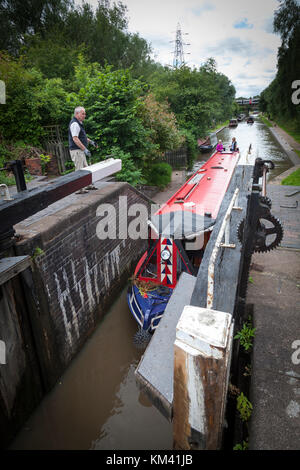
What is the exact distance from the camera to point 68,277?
482 centimetres

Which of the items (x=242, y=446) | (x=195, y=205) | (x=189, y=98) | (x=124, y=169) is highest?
(x=189, y=98)

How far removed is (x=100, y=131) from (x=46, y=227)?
527 cm

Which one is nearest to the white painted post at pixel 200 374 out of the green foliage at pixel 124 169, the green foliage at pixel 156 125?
the green foliage at pixel 124 169

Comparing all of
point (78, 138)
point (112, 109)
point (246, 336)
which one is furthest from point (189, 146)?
point (246, 336)

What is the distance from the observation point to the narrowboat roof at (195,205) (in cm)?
505

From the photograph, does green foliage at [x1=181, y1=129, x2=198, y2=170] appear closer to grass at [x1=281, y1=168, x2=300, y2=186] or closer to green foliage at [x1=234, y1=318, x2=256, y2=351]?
grass at [x1=281, y1=168, x2=300, y2=186]

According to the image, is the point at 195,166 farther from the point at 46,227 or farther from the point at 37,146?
the point at 46,227

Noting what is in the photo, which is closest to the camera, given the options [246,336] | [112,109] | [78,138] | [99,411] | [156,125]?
[246,336]

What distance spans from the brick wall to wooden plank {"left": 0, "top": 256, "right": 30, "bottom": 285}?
28 centimetres

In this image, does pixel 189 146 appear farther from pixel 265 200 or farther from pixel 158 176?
pixel 265 200

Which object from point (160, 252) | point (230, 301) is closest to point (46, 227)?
point (160, 252)

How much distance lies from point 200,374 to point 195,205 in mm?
5111

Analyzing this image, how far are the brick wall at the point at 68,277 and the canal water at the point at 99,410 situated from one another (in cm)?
30

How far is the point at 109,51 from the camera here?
19.8 m
